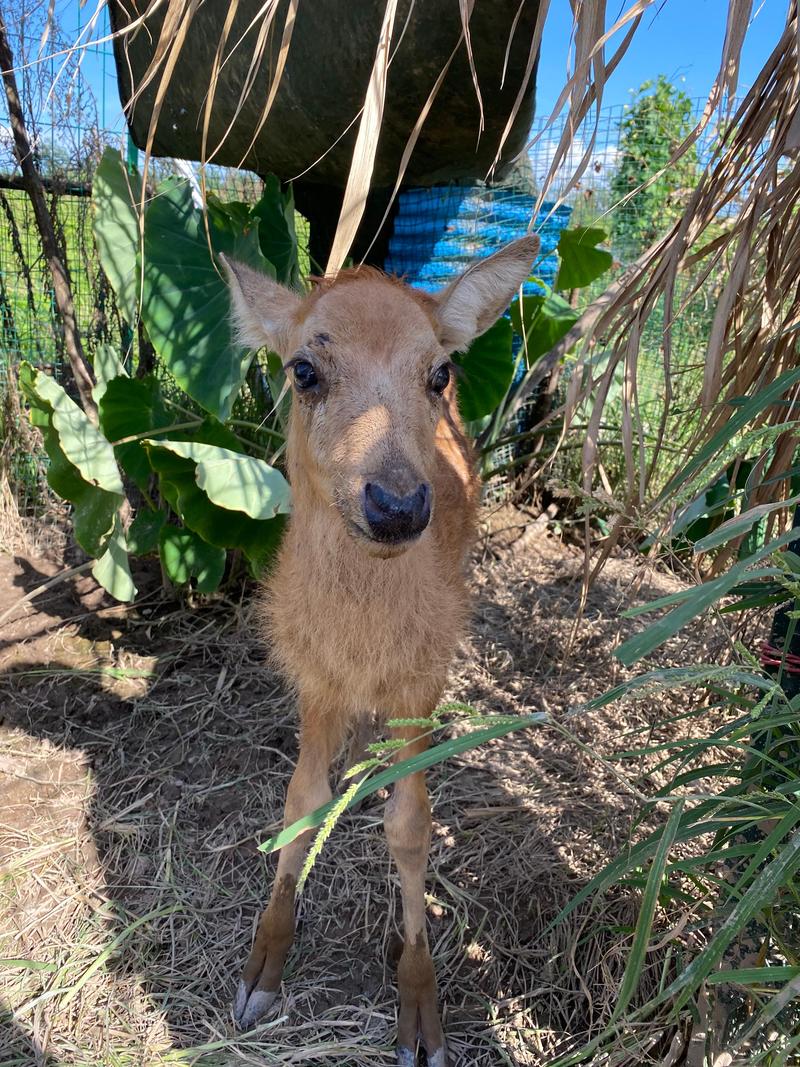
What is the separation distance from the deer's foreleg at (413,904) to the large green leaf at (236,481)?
1.35 metres

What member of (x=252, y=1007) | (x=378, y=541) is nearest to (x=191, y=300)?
(x=378, y=541)

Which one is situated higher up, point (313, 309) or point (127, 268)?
point (313, 309)

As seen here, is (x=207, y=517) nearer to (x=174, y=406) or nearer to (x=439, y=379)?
(x=174, y=406)

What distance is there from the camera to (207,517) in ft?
13.2

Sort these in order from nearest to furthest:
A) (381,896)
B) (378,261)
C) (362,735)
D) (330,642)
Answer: (330,642) < (381,896) < (362,735) < (378,261)

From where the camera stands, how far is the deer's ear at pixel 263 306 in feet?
9.43

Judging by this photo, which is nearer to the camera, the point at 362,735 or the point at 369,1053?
the point at 369,1053

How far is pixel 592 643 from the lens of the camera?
4887 mm

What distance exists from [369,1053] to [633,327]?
2544mm

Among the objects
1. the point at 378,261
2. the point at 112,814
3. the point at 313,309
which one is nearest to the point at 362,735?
the point at 112,814

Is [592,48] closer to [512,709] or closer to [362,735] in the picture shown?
[362,735]

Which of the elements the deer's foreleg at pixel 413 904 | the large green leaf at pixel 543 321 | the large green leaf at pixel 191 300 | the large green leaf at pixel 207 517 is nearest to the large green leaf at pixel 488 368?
the large green leaf at pixel 543 321

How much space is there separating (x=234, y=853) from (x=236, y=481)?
164 cm

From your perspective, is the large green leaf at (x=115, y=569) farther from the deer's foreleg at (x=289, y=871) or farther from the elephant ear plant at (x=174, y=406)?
the deer's foreleg at (x=289, y=871)
